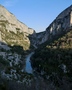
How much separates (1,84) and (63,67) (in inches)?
1732

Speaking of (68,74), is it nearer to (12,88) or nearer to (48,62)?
(48,62)

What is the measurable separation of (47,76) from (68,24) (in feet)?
247

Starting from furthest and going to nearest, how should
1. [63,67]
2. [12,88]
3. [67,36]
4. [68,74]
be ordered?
[67,36] → [63,67] → [68,74] → [12,88]

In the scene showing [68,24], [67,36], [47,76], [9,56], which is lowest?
[47,76]

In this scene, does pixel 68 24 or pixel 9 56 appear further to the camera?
pixel 68 24

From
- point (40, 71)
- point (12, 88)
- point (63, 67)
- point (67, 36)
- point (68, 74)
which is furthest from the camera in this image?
point (67, 36)

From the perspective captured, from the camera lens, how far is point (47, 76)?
85.4 metres

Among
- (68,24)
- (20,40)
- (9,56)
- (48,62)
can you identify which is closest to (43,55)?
(48,62)

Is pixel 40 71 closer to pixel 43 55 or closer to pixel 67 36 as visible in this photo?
pixel 43 55

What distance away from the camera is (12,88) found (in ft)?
147

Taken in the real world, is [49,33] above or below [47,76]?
above

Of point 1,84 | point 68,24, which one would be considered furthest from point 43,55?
point 1,84

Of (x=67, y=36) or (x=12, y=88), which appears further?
(x=67, y=36)

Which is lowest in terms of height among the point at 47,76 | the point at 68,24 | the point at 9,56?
the point at 47,76
